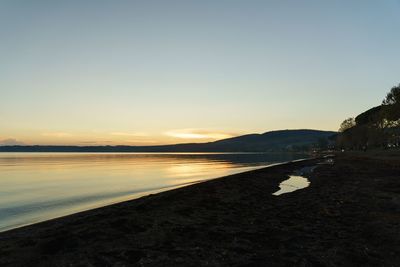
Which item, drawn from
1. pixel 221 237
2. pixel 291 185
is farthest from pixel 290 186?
pixel 221 237

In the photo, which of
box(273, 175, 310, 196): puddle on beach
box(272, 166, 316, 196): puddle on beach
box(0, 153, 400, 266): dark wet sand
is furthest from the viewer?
box(272, 166, 316, 196): puddle on beach

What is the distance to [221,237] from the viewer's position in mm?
15281

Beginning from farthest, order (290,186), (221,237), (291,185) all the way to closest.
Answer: (291,185) < (290,186) < (221,237)

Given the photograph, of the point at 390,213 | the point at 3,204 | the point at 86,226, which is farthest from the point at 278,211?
the point at 3,204

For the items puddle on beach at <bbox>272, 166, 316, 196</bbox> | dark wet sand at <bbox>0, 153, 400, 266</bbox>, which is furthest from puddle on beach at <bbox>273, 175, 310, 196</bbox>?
dark wet sand at <bbox>0, 153, 400, 266</bbox>

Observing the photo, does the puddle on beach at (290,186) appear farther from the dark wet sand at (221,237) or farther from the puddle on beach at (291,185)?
the dark wet sand at (221,237)

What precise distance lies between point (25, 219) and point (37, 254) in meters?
13.6

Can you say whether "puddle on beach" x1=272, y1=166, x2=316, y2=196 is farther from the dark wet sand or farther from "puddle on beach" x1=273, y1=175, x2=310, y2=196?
the dark wet sand

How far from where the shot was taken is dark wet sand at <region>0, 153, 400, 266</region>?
1212 cm

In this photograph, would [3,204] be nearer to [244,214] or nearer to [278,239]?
[244,214]

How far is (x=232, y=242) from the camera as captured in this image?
14352 mm

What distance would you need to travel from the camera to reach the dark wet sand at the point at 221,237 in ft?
39.8

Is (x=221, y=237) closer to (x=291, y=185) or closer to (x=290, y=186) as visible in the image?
(x=290, y=186)

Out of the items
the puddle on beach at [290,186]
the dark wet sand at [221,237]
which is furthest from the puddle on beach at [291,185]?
the dark wet sand at [221,237]
